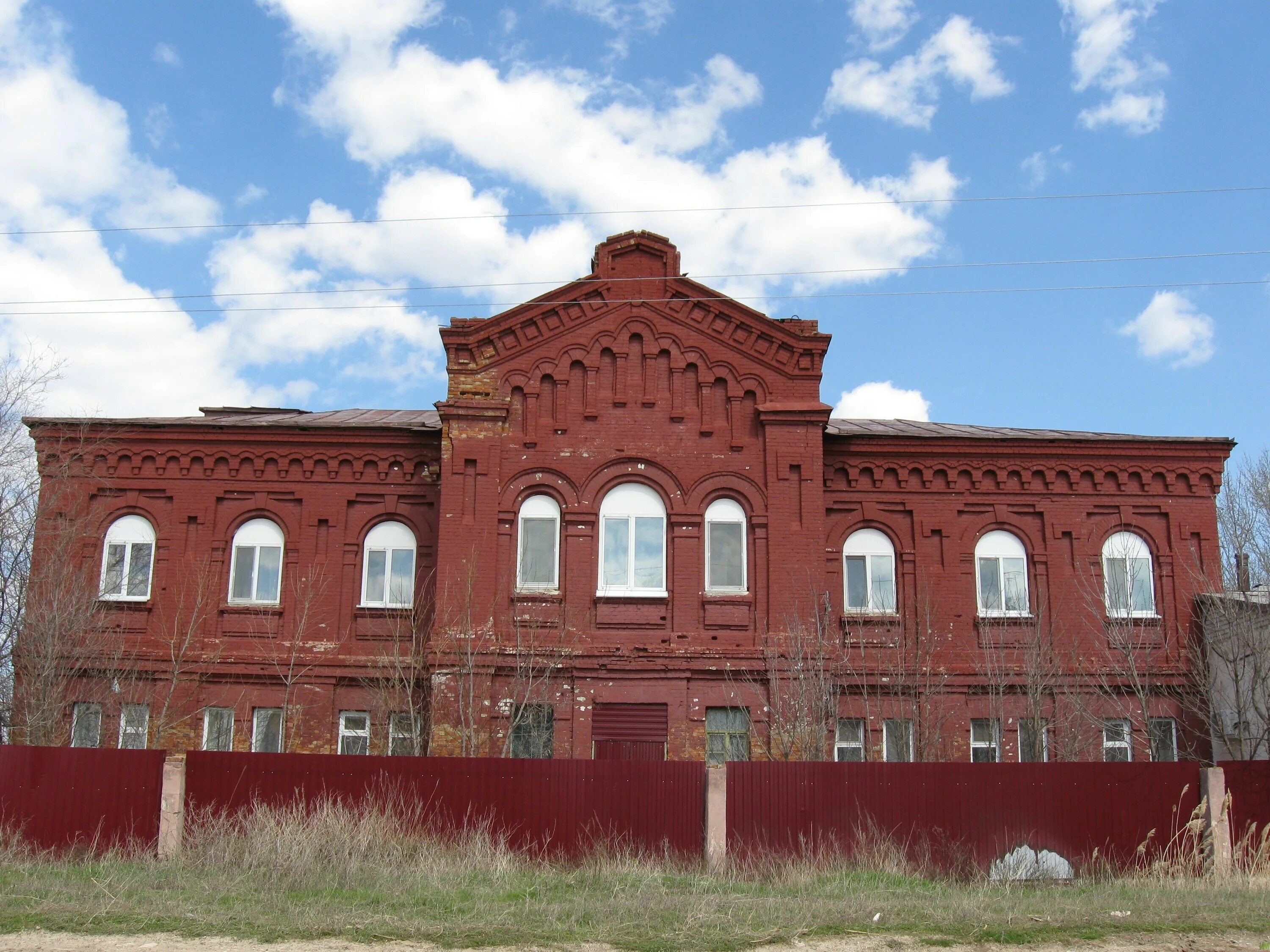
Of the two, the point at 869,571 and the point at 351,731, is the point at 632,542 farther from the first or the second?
the point at 351,731

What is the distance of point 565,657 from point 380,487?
5175mm

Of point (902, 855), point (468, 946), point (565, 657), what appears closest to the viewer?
point (468, 946)

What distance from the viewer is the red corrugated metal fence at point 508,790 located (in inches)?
602

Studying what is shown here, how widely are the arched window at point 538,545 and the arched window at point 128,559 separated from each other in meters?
7.02

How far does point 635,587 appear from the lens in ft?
65.2

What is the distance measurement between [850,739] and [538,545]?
6.58m

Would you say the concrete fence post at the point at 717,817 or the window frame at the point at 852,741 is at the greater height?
the window frame at the point at 852,741

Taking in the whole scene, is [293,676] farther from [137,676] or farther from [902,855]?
[902,855]

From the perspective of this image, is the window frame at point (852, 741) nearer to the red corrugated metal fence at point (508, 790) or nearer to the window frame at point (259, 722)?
the red corrugated metal fence at point (508, 790)

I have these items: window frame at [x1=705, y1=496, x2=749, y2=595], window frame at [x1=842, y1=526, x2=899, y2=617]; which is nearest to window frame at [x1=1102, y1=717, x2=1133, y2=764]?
window frame at [x1=842, y1=526, x2=899, y2=617]

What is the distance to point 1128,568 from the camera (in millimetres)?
21703

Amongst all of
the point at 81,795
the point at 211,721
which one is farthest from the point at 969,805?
the point at 211,721

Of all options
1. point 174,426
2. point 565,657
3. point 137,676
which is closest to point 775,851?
point 565,657

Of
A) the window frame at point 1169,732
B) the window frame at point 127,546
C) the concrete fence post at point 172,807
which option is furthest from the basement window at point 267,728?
the window frame at point 1169,732
